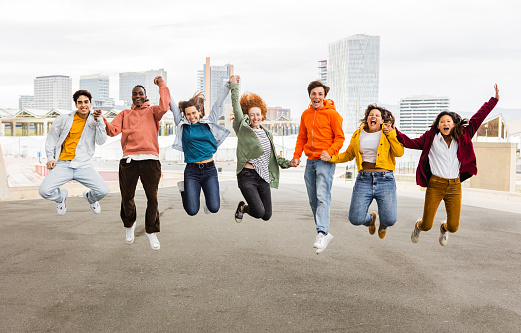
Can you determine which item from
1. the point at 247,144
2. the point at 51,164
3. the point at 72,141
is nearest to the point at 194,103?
the point at 247,144

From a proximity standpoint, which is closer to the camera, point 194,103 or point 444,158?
point 444,158

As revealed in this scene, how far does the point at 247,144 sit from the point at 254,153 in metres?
0.20

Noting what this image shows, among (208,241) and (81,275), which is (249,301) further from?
(208,241)

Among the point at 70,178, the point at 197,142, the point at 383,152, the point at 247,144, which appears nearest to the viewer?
the point at 383,152

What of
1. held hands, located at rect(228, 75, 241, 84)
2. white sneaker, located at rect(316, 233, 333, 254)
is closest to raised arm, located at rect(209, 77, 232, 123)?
held hands, located at rect(228, 75, 241, 84)

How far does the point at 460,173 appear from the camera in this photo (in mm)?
8102

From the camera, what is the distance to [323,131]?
339 inches

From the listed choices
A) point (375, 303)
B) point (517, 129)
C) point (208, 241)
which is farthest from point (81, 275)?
point (517, 129)

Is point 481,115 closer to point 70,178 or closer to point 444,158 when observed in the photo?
point 444,158

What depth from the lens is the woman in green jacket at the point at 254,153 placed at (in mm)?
8945

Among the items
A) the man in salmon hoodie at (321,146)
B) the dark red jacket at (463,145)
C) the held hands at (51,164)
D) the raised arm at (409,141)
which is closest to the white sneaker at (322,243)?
the man in salmon hoodie at (321,146)

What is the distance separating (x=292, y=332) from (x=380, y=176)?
288cm

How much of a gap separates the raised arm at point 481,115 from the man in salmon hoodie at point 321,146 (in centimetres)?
197

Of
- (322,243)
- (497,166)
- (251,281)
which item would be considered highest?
(497,166)
